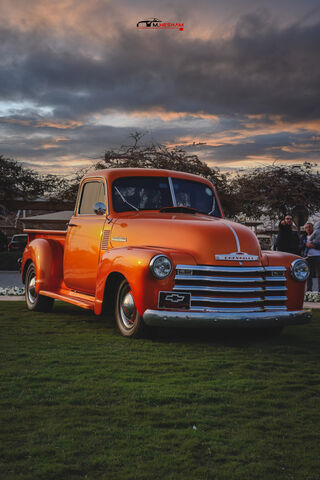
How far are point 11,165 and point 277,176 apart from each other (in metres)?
15.3

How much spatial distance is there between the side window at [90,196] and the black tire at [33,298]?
5.52 ft

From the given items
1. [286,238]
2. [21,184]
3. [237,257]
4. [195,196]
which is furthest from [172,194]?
[21,184]

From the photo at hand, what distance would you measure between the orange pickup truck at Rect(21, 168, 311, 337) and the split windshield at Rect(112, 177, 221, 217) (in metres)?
0.01

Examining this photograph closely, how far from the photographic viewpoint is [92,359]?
6.14 meters

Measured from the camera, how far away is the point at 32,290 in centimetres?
1009

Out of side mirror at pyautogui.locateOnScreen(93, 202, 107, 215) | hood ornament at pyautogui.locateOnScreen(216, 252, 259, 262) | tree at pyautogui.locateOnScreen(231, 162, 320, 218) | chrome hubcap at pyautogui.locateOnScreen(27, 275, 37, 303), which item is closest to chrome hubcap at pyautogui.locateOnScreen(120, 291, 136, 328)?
hood ornament at pyautogui.locateOnScreen(216, 252, 259, 262)

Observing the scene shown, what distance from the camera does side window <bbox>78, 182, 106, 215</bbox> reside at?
28.0 ft

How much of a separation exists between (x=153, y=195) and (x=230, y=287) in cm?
206

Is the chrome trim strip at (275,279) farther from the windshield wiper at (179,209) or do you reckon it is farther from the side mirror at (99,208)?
the side mirror at (99,208)

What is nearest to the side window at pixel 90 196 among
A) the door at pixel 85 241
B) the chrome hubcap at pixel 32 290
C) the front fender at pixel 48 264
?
the door at pixel 85 241

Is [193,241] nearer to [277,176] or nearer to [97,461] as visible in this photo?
[97,461]

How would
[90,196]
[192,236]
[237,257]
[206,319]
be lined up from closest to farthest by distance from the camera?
[206,319]
[237,257]
[192,236]
[90,196]

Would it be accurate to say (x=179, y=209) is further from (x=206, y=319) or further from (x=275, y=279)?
(x=206, y=319)

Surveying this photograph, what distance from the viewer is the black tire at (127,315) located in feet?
23.0
